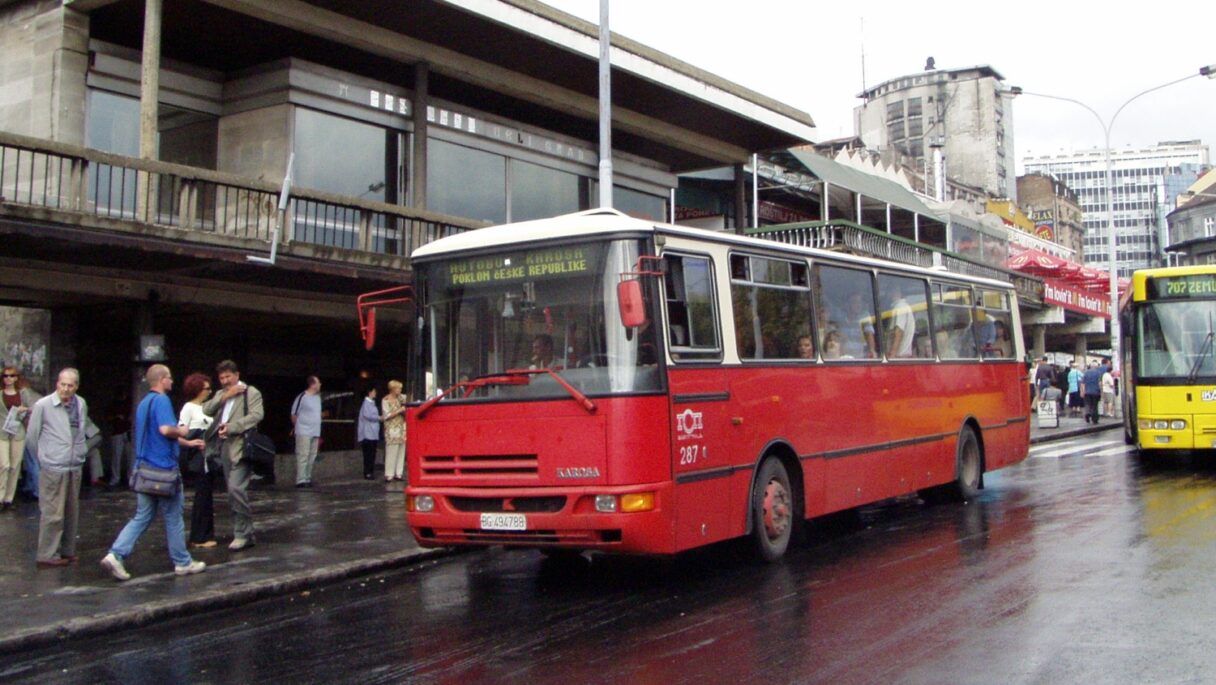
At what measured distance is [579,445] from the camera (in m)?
8.36

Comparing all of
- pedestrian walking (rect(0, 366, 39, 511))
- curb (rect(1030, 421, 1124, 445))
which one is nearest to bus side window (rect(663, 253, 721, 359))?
pedestrian walking (rect(0, 366, 39, 511))

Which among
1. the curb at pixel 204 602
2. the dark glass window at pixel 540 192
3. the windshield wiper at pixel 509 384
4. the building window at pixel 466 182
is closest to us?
the curb at pixel 204 602

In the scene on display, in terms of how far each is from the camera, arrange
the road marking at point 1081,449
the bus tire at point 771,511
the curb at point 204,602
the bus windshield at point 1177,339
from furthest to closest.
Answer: the road marking at point 1081,449, the bus windshield at point 1177,339, the bus tire at point 771,511, the curb at point 204,602

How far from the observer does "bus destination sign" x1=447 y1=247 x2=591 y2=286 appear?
862 centimetres

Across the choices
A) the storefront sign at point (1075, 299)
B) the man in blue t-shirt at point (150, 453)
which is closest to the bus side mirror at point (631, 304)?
the man in blue t-shirt at point (150, 453)

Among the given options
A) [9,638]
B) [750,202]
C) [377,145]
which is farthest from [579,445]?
[750,202]

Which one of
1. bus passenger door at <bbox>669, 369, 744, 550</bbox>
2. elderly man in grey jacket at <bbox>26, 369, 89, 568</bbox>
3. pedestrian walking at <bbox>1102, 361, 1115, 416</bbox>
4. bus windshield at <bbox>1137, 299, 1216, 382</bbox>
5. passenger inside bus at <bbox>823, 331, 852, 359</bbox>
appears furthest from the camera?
pedestrian walking at <bbox>1102, 361, 1115, 416</bbox>

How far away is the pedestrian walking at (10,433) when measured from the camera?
14.1 meters

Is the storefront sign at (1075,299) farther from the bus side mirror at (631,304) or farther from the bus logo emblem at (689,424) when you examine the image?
the bus side mirror at (631,304)

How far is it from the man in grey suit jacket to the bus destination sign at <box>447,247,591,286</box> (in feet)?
10.1

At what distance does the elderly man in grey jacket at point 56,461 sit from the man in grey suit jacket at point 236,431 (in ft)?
4.27

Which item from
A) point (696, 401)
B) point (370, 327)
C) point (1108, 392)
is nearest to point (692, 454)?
point (696, 401)

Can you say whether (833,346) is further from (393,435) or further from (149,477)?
(393,435)

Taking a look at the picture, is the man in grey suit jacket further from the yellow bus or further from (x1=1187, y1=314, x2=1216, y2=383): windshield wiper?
(x1=1187, y1=314, x2=1216, y2=383): windshield wiper
